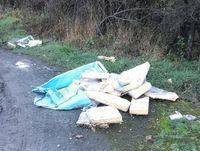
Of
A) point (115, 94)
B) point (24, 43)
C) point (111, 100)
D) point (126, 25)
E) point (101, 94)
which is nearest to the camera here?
point (111, 100)

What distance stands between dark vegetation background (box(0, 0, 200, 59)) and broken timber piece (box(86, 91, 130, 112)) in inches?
110

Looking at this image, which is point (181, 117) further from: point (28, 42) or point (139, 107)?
point (28, 42)

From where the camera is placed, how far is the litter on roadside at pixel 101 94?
5.71 metres

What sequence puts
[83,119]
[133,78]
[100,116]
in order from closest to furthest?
[100,116], [83,119], [133,78]

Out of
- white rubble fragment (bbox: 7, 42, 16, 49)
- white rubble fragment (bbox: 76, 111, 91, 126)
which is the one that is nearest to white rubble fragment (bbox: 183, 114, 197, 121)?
white rubble fragment (bbox: 76, 111, 91, 126)

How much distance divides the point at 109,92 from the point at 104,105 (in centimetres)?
26

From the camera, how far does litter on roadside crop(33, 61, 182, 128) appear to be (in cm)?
571

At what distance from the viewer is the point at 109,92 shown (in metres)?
6.33

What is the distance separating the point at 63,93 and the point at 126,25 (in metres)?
3.49

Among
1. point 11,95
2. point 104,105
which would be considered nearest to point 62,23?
point 11,95

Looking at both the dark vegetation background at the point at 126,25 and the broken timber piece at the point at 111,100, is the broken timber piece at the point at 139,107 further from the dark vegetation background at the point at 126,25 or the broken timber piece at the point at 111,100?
the dark vegetation background at the point at 126,25

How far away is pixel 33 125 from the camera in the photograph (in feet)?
19.0

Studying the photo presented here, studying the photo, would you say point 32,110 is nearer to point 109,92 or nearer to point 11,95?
point 11,95

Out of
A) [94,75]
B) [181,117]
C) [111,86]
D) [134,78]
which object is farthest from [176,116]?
[94,75]
